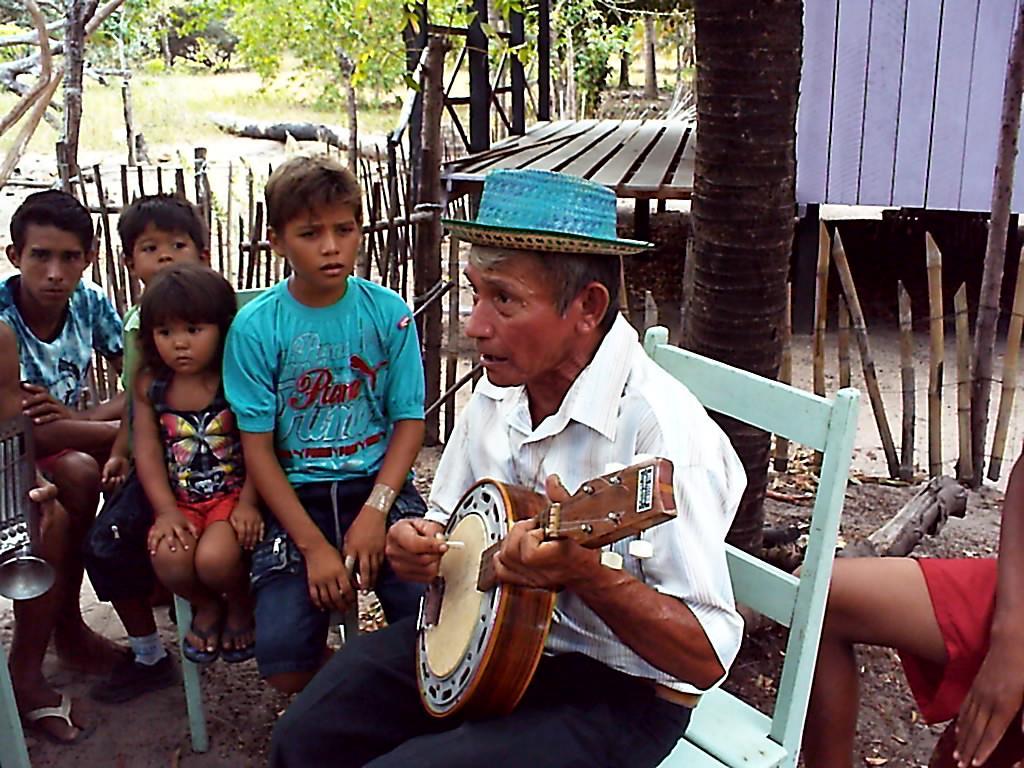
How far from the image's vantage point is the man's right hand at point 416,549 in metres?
2.09

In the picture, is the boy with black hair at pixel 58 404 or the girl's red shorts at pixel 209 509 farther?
the boy with black hair at pixel 58 404

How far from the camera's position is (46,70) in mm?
5410

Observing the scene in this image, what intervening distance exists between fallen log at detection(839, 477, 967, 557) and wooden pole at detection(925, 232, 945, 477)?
0.52 metres

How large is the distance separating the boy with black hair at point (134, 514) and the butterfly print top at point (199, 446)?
0.49 ft

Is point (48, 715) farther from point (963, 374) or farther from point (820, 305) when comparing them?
point (963, 374)

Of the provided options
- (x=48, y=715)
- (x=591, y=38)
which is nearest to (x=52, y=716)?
(x=48, y=715)

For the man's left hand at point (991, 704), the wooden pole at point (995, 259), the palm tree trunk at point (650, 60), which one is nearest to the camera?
the man's left hand at point (991, 704)

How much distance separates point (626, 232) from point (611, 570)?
931cm

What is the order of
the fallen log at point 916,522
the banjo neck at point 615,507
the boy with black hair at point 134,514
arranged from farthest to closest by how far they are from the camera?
1. the fallen log at point 916,522
2. the boy with black hair at point 134,514
3. the banjo neck at point 615,507

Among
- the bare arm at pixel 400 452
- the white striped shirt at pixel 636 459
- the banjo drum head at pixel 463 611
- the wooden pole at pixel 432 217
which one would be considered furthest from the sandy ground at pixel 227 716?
the wooden pole at pixel 432 217

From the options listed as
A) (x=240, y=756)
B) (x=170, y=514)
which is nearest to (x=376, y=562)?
(x=170, y=514)

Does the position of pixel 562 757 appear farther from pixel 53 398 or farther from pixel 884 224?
pixel 884 224

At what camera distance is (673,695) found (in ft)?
6.11

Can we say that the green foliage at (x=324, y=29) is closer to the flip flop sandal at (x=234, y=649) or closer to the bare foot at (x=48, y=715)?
the bare foot at (x=48, y=715)
